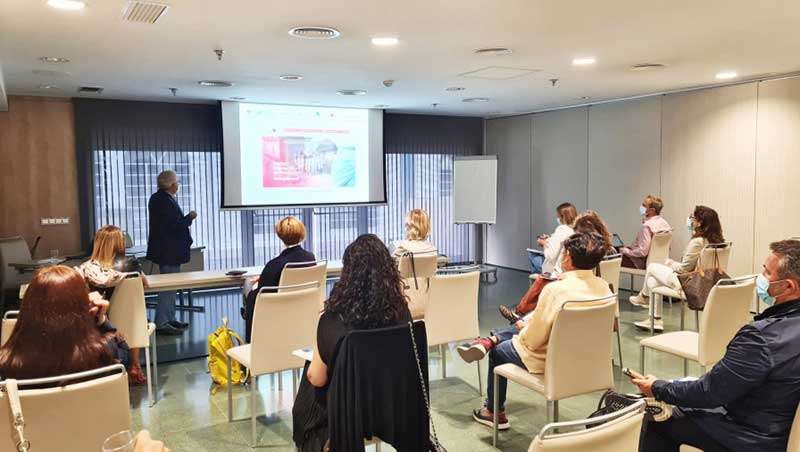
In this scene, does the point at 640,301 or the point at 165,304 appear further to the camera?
the point at 640,301

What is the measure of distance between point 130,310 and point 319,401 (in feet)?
6.65

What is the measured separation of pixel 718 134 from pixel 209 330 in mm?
5914

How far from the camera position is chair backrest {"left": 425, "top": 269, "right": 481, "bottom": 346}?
156 inches

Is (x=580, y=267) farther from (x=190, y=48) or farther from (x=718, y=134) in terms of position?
(x=718, y=134)

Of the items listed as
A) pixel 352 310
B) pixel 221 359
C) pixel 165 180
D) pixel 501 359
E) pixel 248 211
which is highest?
pixel 165 180

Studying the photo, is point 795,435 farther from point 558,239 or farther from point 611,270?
point 558,239

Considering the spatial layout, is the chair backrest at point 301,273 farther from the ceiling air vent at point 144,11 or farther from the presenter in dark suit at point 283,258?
the ceiling air vent at point 144,11

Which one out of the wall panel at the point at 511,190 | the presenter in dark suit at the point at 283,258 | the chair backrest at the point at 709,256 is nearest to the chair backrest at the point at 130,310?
the presenter in dark suit at the point at 283,258

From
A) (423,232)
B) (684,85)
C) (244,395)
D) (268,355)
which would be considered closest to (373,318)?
(268,355)

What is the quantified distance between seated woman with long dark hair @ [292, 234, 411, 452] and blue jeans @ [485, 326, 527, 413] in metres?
1.06

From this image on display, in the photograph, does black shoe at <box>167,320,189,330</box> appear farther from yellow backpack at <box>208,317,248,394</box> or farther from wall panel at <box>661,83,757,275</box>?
wall panel at <box>661,83,757,275</box>

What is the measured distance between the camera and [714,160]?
6.83 meters

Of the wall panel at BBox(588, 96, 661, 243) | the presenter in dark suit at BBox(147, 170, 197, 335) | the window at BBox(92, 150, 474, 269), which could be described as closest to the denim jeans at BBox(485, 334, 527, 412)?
the presenter in dark suit at BBox(147, 170, 197, 335)

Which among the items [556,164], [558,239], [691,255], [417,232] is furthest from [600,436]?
[556,164]
